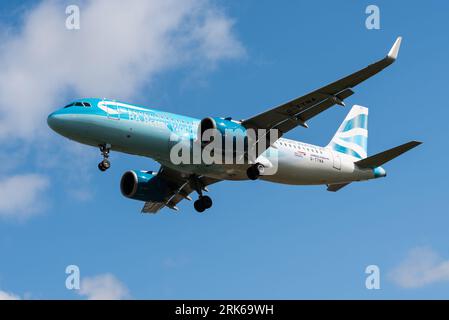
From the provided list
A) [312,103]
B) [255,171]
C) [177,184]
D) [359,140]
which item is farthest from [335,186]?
[177,184]

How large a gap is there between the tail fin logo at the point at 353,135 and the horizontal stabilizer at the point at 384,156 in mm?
2345

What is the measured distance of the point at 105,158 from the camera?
40.1 m

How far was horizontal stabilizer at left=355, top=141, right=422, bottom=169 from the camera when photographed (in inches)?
1713

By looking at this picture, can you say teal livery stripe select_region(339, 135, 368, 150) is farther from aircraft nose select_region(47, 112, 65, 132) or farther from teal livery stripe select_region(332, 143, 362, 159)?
aircraft nose select_region(47, 112, 65, 132)

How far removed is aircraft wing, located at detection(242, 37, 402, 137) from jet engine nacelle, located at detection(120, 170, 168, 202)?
7837mm

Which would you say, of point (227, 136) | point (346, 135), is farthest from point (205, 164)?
point (346, 135)

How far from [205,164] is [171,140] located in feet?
8.87

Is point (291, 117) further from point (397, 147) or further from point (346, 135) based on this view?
point (346, 135)

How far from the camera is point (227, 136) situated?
41312 millimetres

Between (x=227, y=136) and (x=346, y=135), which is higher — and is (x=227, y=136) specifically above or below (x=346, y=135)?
below

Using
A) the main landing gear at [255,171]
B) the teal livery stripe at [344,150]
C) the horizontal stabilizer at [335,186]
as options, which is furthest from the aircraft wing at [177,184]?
the teal livery stripe at [344,150]

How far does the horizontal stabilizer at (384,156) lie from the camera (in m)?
43.5

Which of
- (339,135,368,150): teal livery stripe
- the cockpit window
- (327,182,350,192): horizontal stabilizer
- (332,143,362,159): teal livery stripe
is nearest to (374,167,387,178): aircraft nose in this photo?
(327,182,350,192): horizontal stabilizer

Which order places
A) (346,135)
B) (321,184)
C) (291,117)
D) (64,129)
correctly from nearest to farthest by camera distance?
(64,129), (291,117), (321,184), (346,135)
